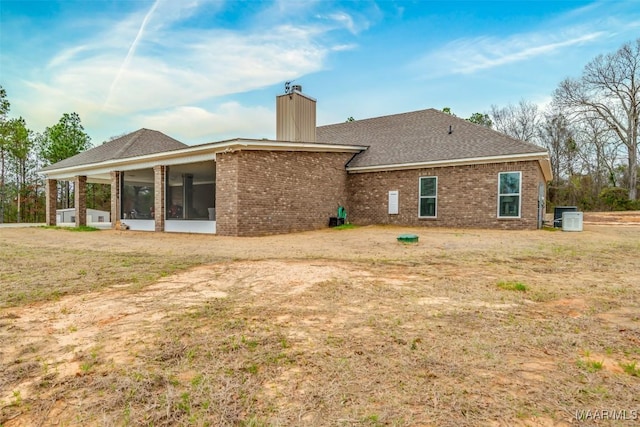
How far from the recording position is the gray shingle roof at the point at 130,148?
1586 centimetres

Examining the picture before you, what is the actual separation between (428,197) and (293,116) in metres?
6.89

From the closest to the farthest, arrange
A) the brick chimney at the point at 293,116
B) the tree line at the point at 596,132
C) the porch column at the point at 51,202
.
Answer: the brick chimney at the point at 293,116 → the porch column at the point at 51,202 → the tree line at the point at 596,132

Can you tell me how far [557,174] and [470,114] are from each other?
9.79m

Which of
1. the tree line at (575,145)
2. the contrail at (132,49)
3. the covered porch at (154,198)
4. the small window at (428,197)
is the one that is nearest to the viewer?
the contrail at (132,49)

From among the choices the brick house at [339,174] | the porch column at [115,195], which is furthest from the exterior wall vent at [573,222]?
the porch column at [115,195]

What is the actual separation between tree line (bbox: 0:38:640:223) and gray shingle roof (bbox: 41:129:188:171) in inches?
452

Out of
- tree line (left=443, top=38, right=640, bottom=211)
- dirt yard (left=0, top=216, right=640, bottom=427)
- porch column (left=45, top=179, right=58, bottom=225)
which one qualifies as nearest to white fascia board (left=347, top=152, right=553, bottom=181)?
dirt yard (left=0, top=216, right=640, bottom=427)

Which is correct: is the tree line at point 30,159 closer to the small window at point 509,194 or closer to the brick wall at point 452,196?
the brick wall at point 452,196

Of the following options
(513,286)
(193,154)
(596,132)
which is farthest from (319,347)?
(596,132)

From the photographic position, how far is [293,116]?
15125 mm

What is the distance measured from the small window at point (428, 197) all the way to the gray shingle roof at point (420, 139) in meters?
0.90

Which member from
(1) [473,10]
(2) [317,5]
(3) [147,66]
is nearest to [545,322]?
(2) [317,5]

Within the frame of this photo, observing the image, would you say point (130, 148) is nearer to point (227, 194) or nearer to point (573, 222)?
point (227, 194)

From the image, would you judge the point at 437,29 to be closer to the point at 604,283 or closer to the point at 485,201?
the point at 485,201
